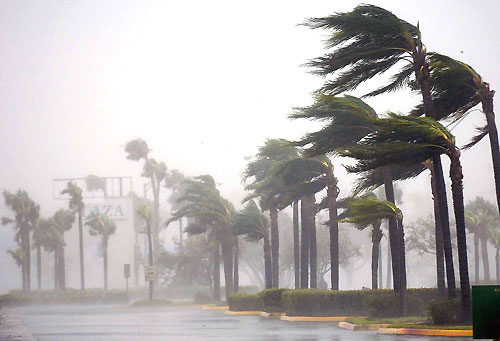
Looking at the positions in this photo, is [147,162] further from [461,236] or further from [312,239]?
[461,236]

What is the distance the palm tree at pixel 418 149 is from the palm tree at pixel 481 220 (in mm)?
70868

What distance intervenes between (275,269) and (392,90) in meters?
31.3

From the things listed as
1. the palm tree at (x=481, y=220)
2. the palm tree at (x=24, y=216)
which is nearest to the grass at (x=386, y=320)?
the palm tree at (x=481, y=220)

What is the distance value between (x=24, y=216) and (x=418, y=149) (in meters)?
94.3

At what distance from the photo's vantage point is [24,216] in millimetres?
115750

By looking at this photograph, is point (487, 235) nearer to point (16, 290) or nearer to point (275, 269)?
point (275, 269)

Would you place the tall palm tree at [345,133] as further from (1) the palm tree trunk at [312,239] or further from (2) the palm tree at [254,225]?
(2) the palm tree at [254,225]

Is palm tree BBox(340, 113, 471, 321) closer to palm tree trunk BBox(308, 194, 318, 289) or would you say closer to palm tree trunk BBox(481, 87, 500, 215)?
palm tree trunk BBox(481, 87, 500, 215)

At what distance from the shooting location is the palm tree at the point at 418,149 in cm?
2827

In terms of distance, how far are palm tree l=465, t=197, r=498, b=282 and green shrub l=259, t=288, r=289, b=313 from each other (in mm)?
52654

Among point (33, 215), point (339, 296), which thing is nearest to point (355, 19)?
point (339, 296)

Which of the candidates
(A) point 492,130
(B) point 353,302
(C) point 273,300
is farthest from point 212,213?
(A) point 492,130

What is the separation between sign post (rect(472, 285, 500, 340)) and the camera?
12.5 meters

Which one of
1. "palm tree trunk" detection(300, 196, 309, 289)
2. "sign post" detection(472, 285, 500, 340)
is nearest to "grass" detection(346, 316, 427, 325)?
"palm tree trunk" detection(300, 196, 309, 289)
